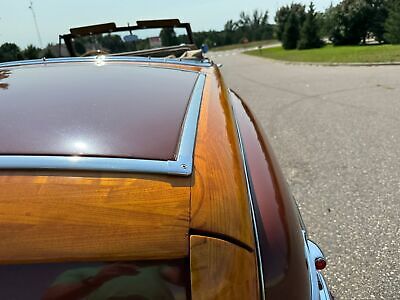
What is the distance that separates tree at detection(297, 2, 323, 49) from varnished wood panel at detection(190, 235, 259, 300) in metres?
32.6

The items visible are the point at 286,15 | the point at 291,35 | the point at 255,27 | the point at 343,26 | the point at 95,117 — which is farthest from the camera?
the point at 255,27

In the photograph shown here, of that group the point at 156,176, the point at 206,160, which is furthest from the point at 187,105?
the point at 156,176

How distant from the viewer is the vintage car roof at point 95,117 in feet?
3.34

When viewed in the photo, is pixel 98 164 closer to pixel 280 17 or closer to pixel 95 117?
pixel 95 117

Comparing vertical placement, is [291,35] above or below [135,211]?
below

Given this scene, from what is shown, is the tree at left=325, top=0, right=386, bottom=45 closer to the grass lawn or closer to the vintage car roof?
the grass lawn

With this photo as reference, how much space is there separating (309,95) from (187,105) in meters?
7.40

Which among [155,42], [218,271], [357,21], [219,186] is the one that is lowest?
[357,21]

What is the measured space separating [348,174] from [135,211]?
128 inches

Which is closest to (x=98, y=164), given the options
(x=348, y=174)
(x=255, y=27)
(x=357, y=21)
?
(x=348, y=174)

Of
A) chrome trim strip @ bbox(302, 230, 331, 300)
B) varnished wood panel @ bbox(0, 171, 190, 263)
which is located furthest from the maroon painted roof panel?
chrome trim strip @ bbox(302, 230, 331, 300)

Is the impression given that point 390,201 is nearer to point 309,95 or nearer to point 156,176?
point 156,176

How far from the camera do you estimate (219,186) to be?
100cm

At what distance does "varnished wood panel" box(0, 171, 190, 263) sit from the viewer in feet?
2.67
